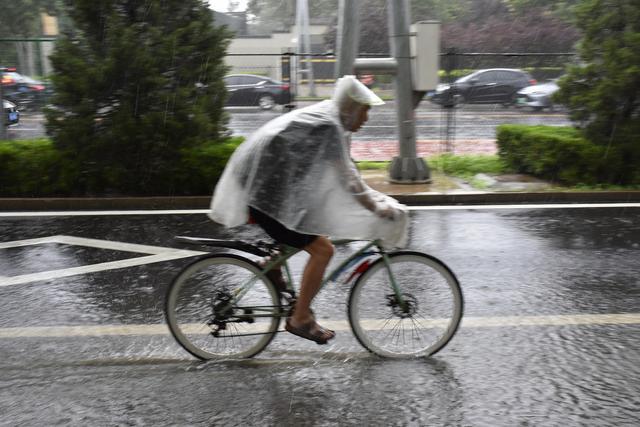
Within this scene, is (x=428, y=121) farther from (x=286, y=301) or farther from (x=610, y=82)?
(x=286, y=301)

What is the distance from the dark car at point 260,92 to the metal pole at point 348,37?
2.43 m

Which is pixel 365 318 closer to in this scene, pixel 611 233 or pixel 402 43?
pixel 611 233

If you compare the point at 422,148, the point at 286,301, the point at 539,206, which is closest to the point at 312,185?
the point at 286,301

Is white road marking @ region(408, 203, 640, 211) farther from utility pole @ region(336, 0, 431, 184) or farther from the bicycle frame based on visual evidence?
the bicycle frame

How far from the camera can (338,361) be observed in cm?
421

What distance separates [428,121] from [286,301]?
14439mm

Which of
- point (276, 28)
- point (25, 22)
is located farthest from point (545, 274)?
point (276, 28)

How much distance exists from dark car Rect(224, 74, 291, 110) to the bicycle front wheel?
7.84 m

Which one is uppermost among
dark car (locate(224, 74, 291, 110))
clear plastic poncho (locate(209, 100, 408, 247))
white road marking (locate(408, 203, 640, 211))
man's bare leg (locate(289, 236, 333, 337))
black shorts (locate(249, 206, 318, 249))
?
dark car (locate(224, 74, 291, 110))

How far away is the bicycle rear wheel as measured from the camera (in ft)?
13.5

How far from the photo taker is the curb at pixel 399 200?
928cm

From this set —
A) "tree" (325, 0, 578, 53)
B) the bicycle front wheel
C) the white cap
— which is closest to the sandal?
the bicycle front wheel

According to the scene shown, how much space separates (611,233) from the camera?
25.0 feet

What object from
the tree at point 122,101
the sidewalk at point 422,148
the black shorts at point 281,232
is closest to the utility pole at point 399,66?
the tree at point 122,101
